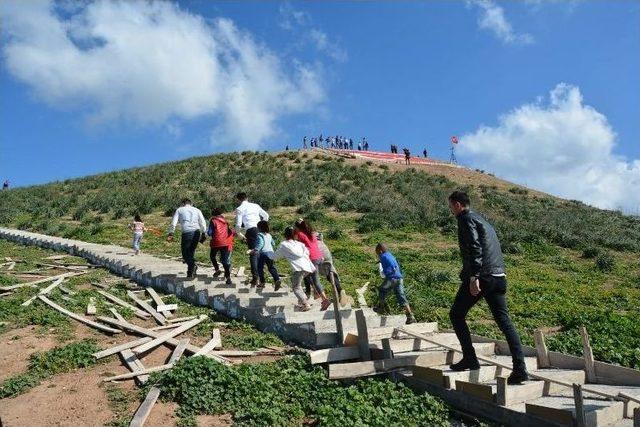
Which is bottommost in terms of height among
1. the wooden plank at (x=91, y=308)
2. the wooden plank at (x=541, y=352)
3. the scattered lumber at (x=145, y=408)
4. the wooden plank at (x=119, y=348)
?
the scattered lumber at (x=145, y=408)

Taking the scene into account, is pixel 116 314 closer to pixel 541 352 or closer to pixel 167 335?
pixel 167 335

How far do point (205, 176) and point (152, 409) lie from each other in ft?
126

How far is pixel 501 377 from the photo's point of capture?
5.98m

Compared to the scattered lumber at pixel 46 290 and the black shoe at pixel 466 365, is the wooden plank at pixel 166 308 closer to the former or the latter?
the scattered lumber at pixel 46 290

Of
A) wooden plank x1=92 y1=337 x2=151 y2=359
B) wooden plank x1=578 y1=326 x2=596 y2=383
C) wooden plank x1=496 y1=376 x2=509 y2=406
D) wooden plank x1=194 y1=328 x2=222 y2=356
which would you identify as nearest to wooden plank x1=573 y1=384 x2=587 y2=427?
wooden plank x1=496 y1=376 x2=509 y2=406

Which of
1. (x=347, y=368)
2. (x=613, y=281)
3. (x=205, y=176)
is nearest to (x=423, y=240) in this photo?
(x=613, y=281)

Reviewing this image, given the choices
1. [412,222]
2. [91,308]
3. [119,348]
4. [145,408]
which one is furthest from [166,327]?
[412,222]

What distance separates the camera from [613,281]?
17.7 m

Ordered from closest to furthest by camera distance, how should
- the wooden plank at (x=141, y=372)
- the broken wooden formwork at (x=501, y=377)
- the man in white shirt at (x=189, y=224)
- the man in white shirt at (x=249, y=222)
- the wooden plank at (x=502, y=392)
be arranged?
the broken wooden formwork at (x=501, y=377) < the wooden plank at (x=502, y=392) < the wooden plank at (x=141, y=372) < the man in white shirt at (x=249, y=222) < the man in white shirt at (x=189, y=224)

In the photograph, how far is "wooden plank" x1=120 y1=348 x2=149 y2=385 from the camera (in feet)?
24.3

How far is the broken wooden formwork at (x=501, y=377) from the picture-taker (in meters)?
5.75

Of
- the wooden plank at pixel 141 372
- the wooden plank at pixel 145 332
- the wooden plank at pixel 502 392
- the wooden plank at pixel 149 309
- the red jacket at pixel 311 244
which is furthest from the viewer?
the wooden plank at pixel 149 309

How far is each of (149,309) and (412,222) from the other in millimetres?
18925

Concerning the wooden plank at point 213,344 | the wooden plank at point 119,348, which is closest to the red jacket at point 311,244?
the wooden plank at point 213,344
